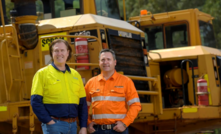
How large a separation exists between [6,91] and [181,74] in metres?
3.96

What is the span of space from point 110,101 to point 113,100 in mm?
40

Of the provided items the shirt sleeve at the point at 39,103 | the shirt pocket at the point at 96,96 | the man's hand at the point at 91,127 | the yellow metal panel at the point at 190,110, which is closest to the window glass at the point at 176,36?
the yellow metal panel at the point at 190,110

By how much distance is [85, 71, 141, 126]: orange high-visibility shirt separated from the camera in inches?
188

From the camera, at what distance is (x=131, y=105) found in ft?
15.9

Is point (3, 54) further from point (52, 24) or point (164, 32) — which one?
point (164, 32)

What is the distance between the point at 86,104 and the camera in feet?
15.4

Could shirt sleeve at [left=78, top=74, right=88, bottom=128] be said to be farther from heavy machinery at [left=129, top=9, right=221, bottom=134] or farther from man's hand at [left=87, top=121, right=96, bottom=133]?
heavy machinery at [left=129, top=9, right=221, bottom=134]

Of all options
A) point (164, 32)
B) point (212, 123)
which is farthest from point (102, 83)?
point (164, 32)

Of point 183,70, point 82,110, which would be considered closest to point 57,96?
point 82,110

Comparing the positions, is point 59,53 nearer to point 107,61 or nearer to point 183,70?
point 107,61

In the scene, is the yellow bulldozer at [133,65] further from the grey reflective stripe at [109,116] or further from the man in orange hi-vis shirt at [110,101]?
the grey reflective stripe at [109,116]

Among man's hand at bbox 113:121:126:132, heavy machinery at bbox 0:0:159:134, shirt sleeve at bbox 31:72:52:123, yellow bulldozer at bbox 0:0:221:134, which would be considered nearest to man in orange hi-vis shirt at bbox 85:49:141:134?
man's hand at bbox 113:121:126:132

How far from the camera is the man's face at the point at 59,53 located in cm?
448

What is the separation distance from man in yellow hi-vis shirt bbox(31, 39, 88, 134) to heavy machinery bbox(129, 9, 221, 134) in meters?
3.06
